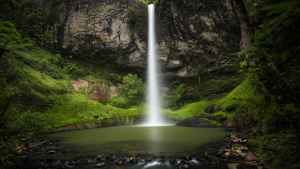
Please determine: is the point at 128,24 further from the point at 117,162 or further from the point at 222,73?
the point at 117,162

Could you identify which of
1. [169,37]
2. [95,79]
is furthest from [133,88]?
[169,37]

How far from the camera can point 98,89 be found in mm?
20344

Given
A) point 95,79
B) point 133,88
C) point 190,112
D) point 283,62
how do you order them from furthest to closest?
point 133,88
point 95,79
point 190,112
point 283,62

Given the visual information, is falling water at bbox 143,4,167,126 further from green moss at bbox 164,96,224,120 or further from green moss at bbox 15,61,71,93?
green moss at bbox 15,61,71,93

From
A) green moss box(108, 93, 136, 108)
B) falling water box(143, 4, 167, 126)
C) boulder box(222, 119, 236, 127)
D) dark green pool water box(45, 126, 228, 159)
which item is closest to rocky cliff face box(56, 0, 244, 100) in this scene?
falling water box(143, 4, 167, 126)

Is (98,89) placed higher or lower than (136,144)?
higher

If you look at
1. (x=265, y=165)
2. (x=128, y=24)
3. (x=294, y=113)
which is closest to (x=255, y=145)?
(x=265, y=165)

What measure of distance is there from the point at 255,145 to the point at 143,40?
20.6 meters

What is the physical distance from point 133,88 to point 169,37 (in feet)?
32.1

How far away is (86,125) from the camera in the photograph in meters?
13.0

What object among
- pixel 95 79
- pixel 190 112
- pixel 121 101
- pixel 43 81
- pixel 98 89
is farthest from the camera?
pixel 95 79

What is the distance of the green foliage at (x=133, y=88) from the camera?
21.4 metres

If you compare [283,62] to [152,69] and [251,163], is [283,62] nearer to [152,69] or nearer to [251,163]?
[251,163]

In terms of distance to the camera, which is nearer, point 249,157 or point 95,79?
point 249,157
